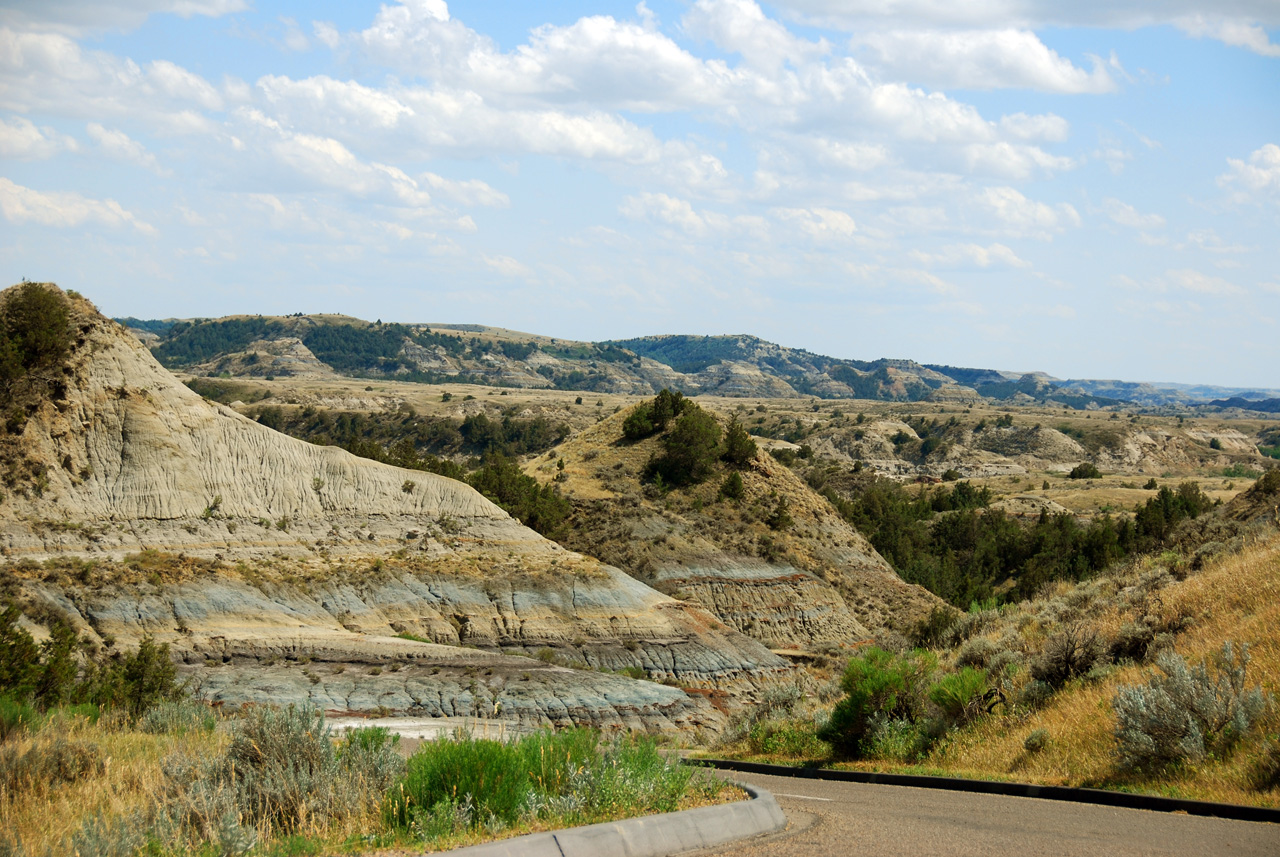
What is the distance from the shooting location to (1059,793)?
10.9m

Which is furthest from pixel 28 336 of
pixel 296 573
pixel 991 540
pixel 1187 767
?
pixel 991 540

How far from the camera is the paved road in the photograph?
8.18 metres

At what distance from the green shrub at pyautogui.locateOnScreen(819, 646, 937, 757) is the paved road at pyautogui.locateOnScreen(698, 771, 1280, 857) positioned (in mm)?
4098

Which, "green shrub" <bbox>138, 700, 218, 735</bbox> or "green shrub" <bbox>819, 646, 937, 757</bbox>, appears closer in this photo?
"green shrub" <bbox>138, 700, 218, 735</bbox>

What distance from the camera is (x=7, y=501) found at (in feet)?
109

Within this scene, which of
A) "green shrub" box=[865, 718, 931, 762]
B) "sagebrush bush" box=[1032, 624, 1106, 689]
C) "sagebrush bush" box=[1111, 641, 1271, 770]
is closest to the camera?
"sagebrush bush" box=[1111, 641, 1271, 770]

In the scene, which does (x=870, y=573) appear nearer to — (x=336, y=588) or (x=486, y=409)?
(x=336, y=588)

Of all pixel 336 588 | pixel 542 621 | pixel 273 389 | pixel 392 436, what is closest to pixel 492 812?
pixel 336 588

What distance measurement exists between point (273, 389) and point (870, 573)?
11078cm

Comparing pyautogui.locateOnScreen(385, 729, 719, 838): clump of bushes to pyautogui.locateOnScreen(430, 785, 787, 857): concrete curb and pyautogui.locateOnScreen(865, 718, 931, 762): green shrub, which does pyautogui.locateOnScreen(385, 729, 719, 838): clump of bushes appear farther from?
pyautogui.locateOnScreen(865, 718, 931, 762): green shrub

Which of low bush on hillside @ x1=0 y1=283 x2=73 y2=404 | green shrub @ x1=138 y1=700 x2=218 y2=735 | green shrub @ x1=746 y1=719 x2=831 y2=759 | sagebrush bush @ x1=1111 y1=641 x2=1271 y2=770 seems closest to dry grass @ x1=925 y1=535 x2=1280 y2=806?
sagebrush bush @ x1=1111 y1=641 x2=1271 y2=770

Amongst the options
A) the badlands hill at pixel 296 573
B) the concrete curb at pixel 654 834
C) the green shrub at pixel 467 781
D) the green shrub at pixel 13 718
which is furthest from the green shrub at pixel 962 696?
the badlands hill at pixel 296 573

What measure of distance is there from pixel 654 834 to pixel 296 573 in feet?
102

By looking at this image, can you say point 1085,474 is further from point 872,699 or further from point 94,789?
point 94,789
